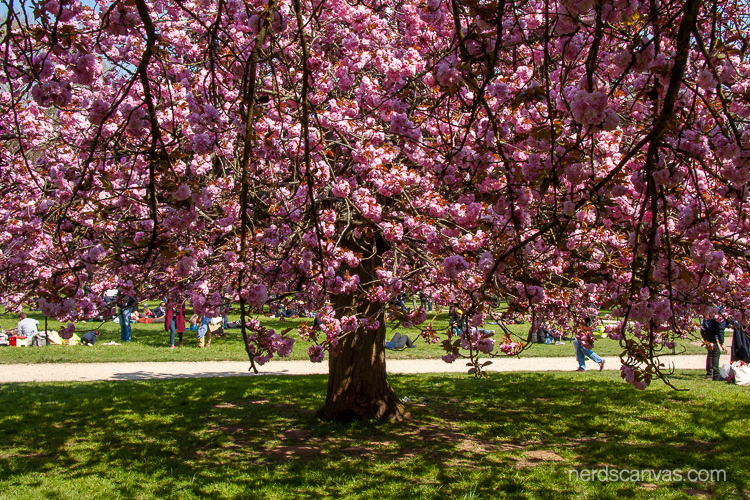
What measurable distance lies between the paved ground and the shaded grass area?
1.49m

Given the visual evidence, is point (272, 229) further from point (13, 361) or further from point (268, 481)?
point (13, 361)

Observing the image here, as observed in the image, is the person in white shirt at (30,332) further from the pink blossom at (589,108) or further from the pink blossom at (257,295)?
the pink blossom at (589,108)

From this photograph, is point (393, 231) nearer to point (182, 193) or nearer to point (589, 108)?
point (182, 193)

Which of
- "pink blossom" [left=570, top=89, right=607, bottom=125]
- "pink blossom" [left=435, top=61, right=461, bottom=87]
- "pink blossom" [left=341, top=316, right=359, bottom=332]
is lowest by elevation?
"pink blossom" [left=341, top=316, right=359, bottom=332]

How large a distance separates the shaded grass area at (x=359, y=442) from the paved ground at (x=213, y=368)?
1487 millimetres

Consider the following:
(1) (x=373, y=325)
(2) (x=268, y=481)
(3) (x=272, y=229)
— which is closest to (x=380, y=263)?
(1) (x=373, y=325)

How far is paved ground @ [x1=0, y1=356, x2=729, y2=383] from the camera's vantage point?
11508 mm

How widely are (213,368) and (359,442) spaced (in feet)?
23.3

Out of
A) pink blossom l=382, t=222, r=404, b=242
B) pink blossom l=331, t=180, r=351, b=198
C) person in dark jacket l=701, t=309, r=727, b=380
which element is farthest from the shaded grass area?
pink blossom l=331, t=180, r=351, b=198

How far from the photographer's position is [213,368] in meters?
13.0

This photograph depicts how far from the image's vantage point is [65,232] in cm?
673

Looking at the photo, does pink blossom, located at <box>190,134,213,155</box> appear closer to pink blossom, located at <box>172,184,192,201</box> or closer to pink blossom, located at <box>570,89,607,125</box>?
pink blossom, located at <box>172,184,192,201</box>

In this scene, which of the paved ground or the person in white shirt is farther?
the person in white shirt

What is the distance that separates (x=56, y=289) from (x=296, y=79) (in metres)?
3.62
